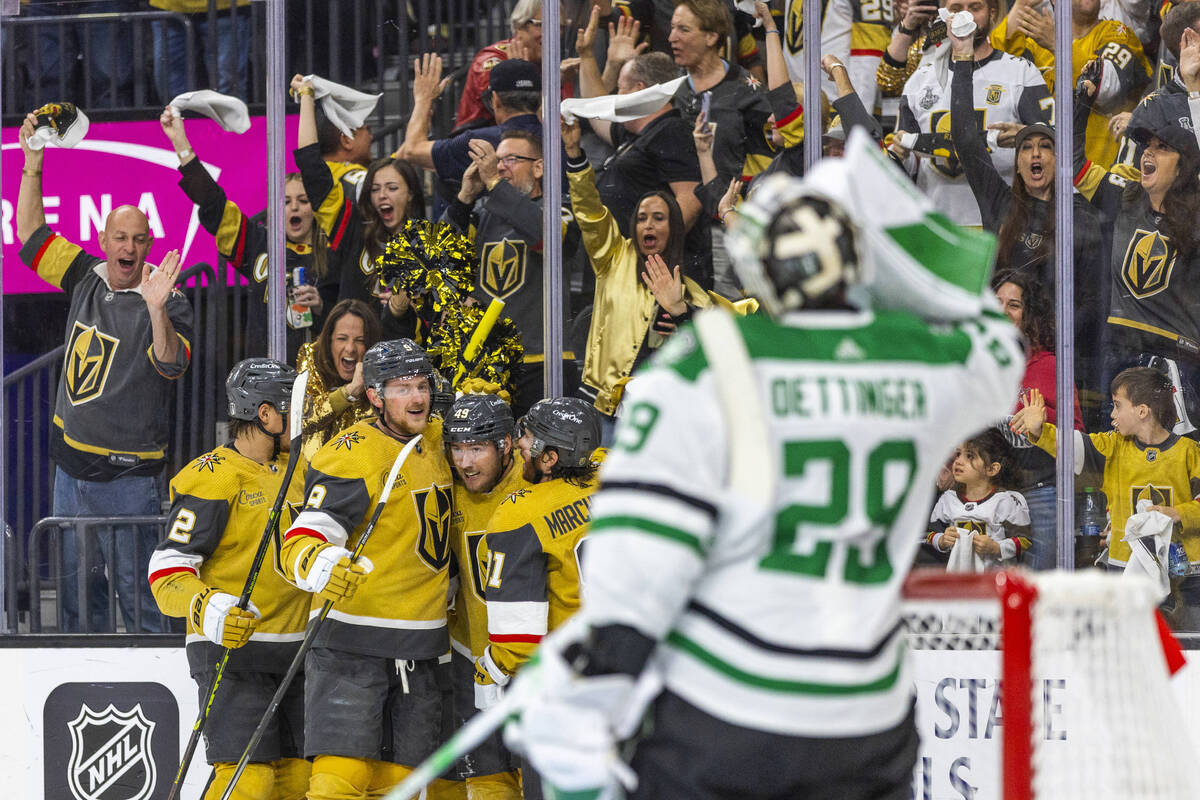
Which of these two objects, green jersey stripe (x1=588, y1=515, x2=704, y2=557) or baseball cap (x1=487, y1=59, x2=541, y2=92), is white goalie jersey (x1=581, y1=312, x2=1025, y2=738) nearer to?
green jersey stripe (x1=588, y1=515, x2=704, y2=557)

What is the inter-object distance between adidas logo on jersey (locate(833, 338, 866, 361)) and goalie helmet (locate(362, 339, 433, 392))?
2557 millimetres

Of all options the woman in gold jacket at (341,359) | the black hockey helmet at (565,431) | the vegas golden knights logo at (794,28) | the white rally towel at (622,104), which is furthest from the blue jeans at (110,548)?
the vegas golden knights logo at (794,28)

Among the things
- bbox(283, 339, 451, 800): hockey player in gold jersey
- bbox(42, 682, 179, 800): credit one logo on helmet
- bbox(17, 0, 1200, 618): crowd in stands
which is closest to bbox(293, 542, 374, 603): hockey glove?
bbox(283, 339, 451, 800): hockey player in gold jersey

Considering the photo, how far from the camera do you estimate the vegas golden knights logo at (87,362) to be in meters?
5.24

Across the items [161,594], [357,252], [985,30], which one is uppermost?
[985,30]

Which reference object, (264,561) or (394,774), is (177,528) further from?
(394,774)

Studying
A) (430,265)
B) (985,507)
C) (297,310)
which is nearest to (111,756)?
(297,310)

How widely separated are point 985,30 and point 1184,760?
311 centimetres

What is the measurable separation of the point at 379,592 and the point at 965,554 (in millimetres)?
1831

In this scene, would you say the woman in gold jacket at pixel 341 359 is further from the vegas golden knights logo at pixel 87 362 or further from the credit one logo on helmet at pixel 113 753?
the credit one logo on helmet at pixel 113 753

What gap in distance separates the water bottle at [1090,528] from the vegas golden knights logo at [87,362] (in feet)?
10.6

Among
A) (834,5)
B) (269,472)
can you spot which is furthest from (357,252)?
(834,5)

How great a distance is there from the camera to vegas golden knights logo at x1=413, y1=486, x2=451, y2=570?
4438 millimetres

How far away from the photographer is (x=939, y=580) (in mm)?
2346
